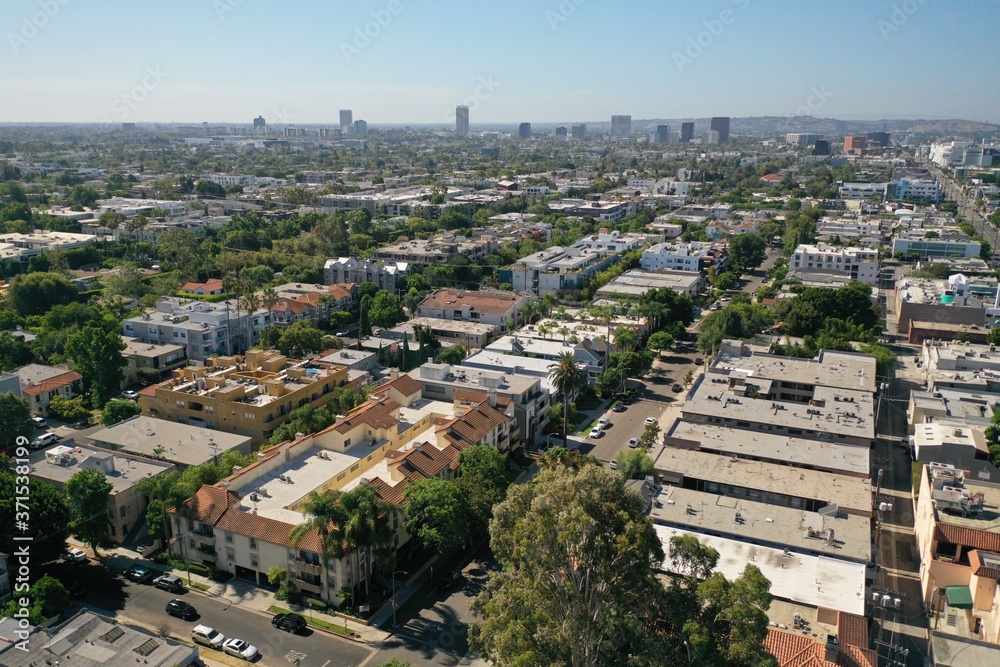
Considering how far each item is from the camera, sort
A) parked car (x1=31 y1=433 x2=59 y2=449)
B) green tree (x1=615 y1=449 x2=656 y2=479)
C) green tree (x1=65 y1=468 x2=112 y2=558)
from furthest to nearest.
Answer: parked car (x1=31 y1=433 x2=59 y2=449) → green tree (x1=615 y1=449 x2=656 y2=479) → green tree (x1=65 y1=468 x2=112 y2=558)

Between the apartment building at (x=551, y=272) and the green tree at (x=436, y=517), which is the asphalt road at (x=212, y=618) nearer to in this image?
the green tree at (x=436, y=517)

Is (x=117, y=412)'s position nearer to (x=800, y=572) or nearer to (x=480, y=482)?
(x=480, y=482)

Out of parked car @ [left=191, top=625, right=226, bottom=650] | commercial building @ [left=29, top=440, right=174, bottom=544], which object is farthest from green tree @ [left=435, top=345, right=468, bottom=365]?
parked car @ [left=191, top=625, right=226, bottom=650]

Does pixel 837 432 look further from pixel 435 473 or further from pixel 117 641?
pixel 117 641

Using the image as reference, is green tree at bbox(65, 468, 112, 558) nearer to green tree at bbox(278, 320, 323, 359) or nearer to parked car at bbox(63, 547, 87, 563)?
parked car at bbox(63, 547, 87, 563)

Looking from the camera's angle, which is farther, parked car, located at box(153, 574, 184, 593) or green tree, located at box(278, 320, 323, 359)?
green tree, located at box(278, 320, 323, 359)

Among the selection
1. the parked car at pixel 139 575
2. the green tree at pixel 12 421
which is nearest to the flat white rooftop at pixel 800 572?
the parked car at pixel 139 575
